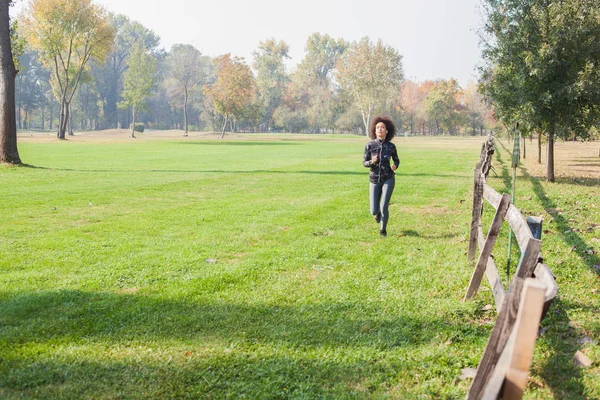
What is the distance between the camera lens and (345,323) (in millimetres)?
5645

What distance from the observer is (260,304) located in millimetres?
6215

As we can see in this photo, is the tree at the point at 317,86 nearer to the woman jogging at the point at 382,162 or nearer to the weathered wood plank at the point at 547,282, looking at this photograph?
the woman jogging at the point at 382,162

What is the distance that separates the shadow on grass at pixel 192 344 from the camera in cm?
431

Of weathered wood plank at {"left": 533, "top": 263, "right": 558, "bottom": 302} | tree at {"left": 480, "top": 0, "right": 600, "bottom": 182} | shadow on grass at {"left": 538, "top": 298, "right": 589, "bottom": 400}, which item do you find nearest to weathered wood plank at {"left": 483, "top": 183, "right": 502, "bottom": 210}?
shadow on grass at {"left": 538, "top": 298, "right": 589, "bottom": 400}

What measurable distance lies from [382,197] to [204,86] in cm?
7084

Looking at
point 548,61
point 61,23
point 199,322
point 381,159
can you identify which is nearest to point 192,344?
point 199,322

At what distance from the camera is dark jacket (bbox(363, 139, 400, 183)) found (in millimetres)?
10102

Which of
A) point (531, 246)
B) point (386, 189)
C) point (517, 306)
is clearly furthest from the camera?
point (386, 189)

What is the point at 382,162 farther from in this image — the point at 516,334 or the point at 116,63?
the point at 116,63

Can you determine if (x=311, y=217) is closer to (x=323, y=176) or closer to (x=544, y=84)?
(x=323, y=176)

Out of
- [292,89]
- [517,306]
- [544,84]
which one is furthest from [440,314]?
[292,89]

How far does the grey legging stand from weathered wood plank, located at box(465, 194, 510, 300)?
3.74m

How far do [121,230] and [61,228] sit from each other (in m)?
1.28

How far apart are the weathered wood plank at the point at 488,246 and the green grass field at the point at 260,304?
0.67ft
